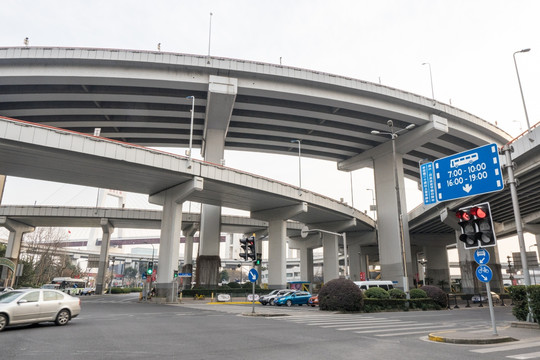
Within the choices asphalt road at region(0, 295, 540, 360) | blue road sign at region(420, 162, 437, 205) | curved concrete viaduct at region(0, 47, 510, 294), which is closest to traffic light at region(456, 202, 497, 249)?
asphalt road at region(0, 295, 540, 360)

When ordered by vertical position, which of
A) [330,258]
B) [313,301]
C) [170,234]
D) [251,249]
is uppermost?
[170,234]

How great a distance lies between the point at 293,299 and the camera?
33.7 metres

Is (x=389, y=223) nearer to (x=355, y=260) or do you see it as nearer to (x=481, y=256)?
(x=355, y=260)

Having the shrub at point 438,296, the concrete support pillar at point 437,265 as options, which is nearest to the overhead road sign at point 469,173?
the shrub at point 438,296

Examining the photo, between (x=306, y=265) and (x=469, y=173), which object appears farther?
(x=306, y=265)

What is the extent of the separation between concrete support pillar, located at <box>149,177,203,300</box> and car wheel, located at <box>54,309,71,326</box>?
20.0 m

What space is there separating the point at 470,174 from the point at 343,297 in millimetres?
11563

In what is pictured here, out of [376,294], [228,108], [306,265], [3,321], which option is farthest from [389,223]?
[3,321]

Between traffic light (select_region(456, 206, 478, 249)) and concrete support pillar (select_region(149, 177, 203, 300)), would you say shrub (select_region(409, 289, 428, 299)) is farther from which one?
concrete support pillar (select_region(149, 177, 203, 300))

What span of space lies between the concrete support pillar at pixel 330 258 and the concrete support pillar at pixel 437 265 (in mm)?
27814

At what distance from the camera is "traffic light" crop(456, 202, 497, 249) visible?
10922 millimetres

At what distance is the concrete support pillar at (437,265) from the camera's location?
72688mm

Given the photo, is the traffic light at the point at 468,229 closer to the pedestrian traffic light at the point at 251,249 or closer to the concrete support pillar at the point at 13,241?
the pedestrian traffic light at the point at 251,249

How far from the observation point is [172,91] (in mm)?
40719
